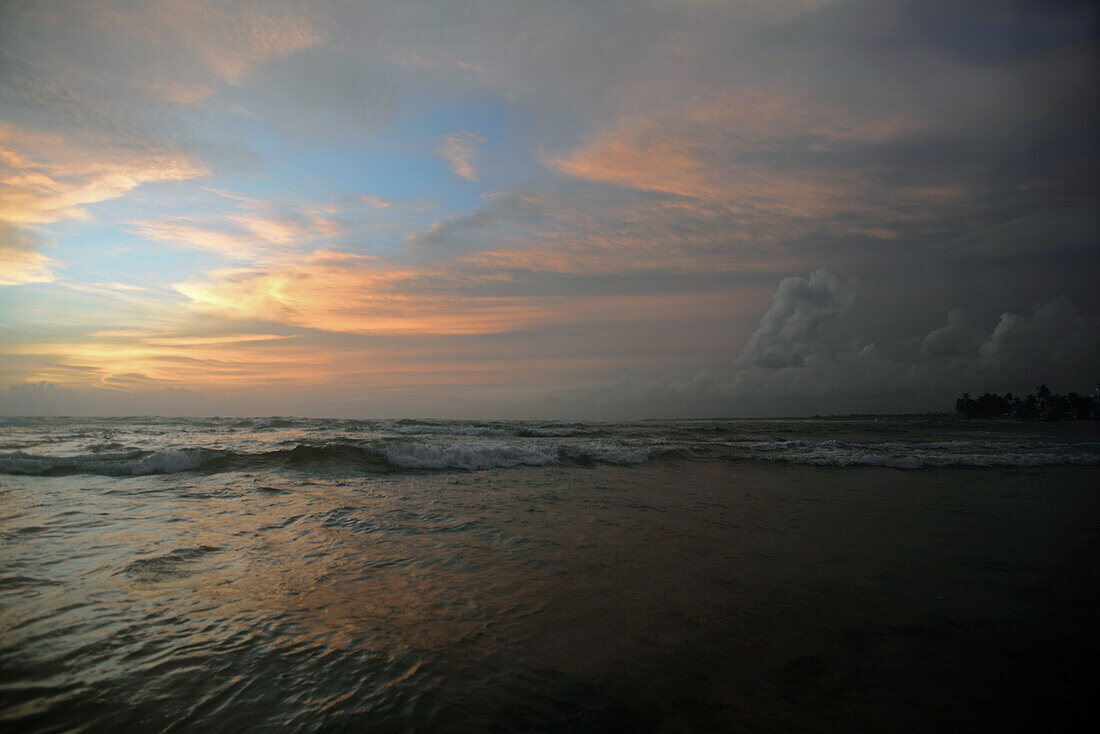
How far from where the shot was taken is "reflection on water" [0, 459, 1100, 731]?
2865mm

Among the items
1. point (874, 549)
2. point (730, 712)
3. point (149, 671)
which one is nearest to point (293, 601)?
point (149, 671)

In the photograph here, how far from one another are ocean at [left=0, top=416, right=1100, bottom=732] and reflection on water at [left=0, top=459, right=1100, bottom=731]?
25 millimetres

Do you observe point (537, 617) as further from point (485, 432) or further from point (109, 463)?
point (485, 432)

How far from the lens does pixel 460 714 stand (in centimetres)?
275

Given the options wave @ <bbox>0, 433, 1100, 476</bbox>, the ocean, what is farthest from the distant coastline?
the ocean

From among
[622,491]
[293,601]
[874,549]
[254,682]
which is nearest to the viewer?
[254,682]

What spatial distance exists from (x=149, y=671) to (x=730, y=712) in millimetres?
3864

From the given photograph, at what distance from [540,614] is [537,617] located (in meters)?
0.07

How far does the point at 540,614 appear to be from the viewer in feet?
13.7

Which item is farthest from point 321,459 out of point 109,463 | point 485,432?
point 485,432

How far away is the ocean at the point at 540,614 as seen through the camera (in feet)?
9.36

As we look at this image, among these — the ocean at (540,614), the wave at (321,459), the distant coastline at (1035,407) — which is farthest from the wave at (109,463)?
the distant coastline at (1035,407)

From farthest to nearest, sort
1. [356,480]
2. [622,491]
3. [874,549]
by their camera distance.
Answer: [356,480] < [622,491] < [874,549]

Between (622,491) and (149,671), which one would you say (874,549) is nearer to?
(622,491)
